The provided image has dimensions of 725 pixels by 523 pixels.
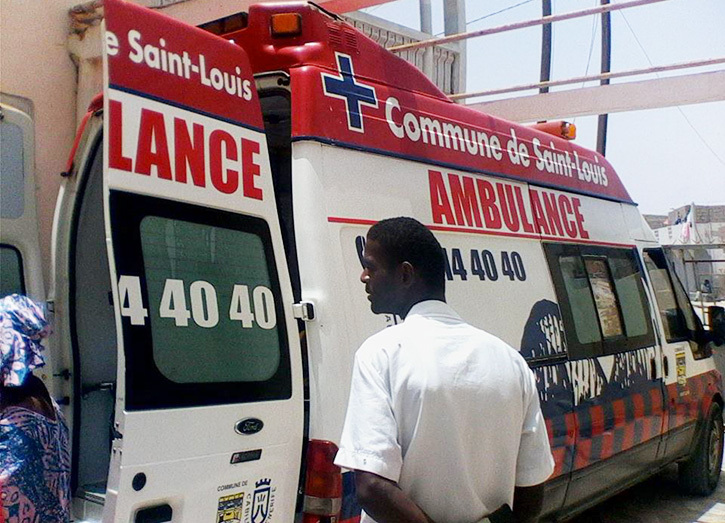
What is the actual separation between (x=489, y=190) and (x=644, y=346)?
6.26ft

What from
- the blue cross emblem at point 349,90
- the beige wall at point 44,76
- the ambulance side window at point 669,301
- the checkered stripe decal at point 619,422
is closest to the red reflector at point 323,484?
the blue cross emblem at point 349,90

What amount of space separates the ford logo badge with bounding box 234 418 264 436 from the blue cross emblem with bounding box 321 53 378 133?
124 cm

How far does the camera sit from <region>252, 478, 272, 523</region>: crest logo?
2674 mm

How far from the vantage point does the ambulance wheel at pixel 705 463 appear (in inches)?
248

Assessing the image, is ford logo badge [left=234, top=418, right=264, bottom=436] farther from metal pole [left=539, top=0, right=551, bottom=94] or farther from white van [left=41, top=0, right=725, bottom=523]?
metal pole [left=539, top=0, right=551, bottom=94]

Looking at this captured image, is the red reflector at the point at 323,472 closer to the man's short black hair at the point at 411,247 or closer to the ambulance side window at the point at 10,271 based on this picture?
the man's short black hair at the point at 411,247

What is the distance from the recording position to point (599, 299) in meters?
4.77

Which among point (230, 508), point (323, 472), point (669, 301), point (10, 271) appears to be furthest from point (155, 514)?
point (669, 301)

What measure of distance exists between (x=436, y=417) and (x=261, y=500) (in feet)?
3.60

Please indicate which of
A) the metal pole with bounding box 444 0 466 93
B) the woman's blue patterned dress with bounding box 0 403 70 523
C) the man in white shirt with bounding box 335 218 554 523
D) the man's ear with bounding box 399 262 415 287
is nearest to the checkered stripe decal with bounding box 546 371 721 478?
the man in white shirt with bounding box 335 218 554 523

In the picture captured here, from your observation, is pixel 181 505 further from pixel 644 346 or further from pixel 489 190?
pixel 644 346

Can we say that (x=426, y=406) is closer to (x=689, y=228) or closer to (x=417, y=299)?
(x=417, y=299)

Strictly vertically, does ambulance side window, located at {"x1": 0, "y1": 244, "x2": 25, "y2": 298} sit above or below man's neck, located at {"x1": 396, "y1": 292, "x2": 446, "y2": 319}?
above

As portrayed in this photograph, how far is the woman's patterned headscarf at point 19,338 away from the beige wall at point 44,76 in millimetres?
2767
